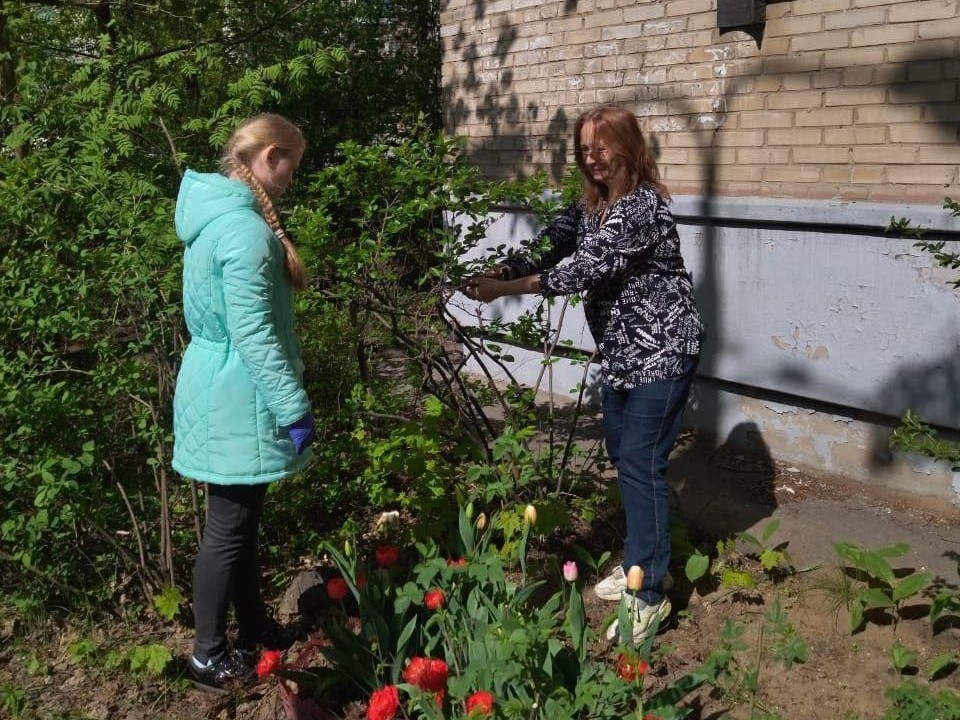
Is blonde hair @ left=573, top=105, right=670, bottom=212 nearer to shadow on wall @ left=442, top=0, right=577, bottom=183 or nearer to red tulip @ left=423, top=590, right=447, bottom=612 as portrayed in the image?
red tulip @ left=423, top=590, right=447, bottom=612

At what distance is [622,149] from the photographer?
119 inches

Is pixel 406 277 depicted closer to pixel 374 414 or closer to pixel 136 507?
pixel 374 414

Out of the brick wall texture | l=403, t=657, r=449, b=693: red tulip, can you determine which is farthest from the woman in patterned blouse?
the brick wall texture

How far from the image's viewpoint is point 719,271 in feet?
15.9

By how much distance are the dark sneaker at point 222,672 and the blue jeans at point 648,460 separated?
4.37ft

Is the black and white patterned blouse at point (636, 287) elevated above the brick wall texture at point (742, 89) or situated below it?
below

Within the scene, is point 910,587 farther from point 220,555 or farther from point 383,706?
point 220,555

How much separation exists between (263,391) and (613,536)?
6.02 ft

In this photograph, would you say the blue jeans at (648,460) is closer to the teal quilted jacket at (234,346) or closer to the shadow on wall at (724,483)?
the shadow on wall at (724,483)

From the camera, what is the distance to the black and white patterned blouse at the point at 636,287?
2.95 meters

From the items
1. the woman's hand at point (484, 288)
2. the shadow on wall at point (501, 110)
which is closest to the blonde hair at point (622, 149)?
the woman's hand at point (484, 288)

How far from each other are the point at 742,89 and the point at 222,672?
3.63 m

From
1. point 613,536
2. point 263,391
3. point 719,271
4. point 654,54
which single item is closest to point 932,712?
point 613,536

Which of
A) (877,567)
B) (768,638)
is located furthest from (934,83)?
(768,638)
